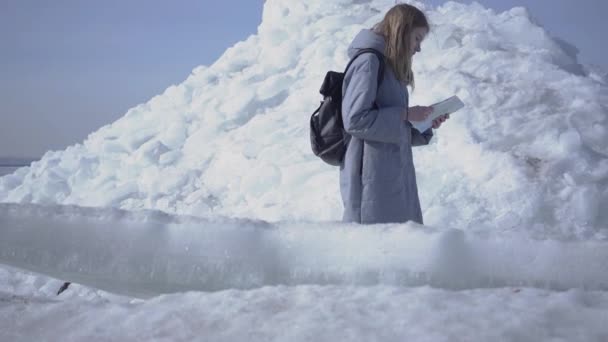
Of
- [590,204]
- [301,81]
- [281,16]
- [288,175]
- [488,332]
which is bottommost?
[488,332]

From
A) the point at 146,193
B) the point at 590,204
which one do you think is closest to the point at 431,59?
the point at 590,204

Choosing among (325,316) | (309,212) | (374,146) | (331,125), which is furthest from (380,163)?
(309,212)

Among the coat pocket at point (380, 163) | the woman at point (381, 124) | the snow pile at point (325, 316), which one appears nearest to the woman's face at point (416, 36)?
the woman at point (381, 124)

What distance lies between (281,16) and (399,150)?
6182mm

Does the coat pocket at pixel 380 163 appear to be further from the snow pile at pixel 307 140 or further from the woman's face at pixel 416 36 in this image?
the snow pile at pixel 307 140

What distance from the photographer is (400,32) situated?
6.93 ft

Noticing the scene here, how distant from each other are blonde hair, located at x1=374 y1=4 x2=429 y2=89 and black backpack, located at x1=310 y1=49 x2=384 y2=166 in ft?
0.60

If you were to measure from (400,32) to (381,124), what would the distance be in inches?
14.6

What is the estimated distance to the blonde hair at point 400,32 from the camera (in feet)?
6.93

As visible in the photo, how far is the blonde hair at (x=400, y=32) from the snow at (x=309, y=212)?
2.75ft

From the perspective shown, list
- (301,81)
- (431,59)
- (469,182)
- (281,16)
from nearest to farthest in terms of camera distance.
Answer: (469,182) → (431,59) → (301,81) → (281,16)

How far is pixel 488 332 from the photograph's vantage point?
855 mm

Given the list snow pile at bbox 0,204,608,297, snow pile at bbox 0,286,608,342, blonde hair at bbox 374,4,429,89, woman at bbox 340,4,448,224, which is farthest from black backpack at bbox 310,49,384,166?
snow pile at bbox 0,286,608,342

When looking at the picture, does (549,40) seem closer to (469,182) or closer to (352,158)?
(469,182)
